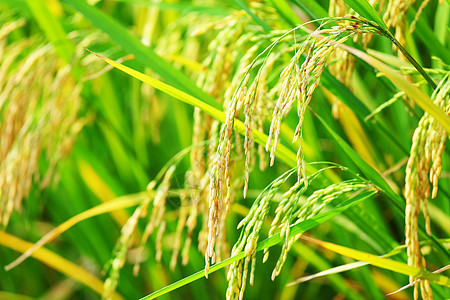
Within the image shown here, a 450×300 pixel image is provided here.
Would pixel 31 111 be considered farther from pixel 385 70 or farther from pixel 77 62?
pixel 385 70

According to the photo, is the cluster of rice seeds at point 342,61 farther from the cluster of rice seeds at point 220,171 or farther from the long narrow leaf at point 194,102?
the cluster of rice seeds at point 220,171

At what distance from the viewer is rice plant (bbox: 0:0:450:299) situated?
75 centimetres

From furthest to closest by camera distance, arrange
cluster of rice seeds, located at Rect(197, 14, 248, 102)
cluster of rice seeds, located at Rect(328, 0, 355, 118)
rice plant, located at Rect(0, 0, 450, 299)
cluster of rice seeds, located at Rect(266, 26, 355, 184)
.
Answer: cluster of rice seeds, located at Rect(197, 14, 248, 102)
cluster of rice seeds, located at Rect(328, 0, 355, 118)
rice plant, located at Rect(0, 0, 450, 299)
cluster of rice seeds, located at Rect(266, 26, 355, 184)

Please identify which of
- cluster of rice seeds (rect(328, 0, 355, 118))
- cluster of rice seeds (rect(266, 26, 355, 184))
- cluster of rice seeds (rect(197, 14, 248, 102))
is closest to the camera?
cluster of rice seeds (rect(266, 26, 355, 184))

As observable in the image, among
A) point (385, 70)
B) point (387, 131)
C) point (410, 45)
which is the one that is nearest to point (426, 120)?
point (385, 70)

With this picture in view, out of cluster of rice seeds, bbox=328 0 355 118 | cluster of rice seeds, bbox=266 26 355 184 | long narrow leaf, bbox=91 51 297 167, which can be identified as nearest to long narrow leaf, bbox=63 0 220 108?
long narrow leaf, bbox=91 51 297 167

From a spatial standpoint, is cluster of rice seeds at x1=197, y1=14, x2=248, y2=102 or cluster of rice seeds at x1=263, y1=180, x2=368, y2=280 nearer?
cluster of rice seeds at x1=263, y1=180, x2=368, y2=280

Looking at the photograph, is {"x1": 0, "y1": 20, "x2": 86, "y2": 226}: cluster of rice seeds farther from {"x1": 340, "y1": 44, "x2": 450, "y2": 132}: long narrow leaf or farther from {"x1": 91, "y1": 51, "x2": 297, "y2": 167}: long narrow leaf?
{"x1": 340, "y1": 44, "x2": 450, "y2": 132}: long narrow leaf

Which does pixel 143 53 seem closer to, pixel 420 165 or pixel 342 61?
pixel 342 61

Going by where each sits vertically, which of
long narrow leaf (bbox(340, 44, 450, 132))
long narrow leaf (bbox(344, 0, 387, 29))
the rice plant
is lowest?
the rice plant

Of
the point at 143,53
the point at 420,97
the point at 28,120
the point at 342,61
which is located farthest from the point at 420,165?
the point at 28,120

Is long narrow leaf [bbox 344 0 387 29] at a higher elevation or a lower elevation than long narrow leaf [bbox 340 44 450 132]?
higher

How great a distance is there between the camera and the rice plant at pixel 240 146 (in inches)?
29.4

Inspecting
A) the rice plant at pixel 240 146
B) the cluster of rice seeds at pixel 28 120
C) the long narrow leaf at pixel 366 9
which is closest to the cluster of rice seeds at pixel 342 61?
the rice plant at pixel 240 146
